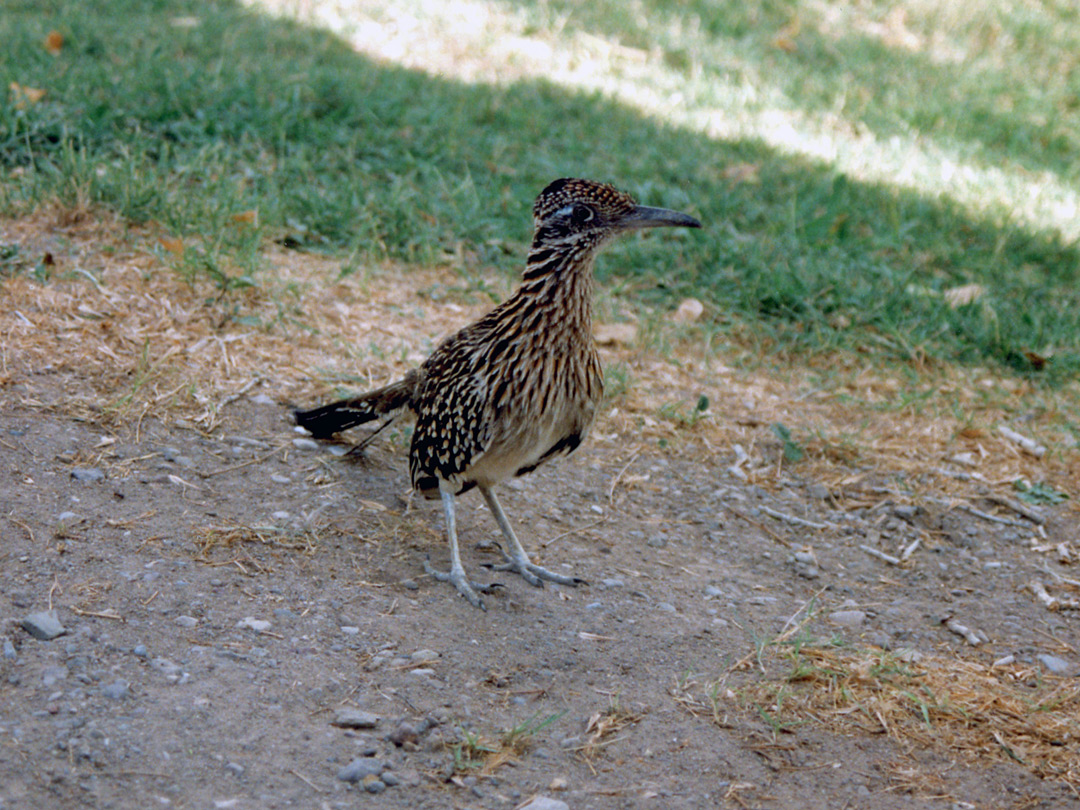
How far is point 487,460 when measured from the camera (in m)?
4.42

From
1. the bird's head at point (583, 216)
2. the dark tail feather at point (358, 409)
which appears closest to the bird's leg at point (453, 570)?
the dark tail feather at point (358, 409)

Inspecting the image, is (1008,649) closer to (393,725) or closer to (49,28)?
(393,725)

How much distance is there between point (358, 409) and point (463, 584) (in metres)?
1.06

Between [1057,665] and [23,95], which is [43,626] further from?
[23,95]

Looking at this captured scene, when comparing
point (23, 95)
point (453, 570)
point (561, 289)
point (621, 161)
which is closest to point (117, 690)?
point (453, 570)

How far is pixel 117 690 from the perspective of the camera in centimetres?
337

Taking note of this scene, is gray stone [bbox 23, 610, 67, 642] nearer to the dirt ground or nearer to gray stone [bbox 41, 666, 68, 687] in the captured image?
the dirt ground

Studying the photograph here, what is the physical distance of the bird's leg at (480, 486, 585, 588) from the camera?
15.0ft

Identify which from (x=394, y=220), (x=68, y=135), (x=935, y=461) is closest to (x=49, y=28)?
(x=68, y=135)

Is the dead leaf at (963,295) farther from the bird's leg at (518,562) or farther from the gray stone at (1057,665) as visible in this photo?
the bird's leg at (518,562)

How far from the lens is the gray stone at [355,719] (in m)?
3.42

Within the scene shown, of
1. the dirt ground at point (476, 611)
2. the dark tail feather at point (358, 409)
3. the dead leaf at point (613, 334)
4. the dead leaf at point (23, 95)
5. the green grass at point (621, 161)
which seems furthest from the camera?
the dead leaf at point (23, 95)

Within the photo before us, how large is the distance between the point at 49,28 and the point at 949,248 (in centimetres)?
693

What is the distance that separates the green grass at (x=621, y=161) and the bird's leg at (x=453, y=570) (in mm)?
1925
